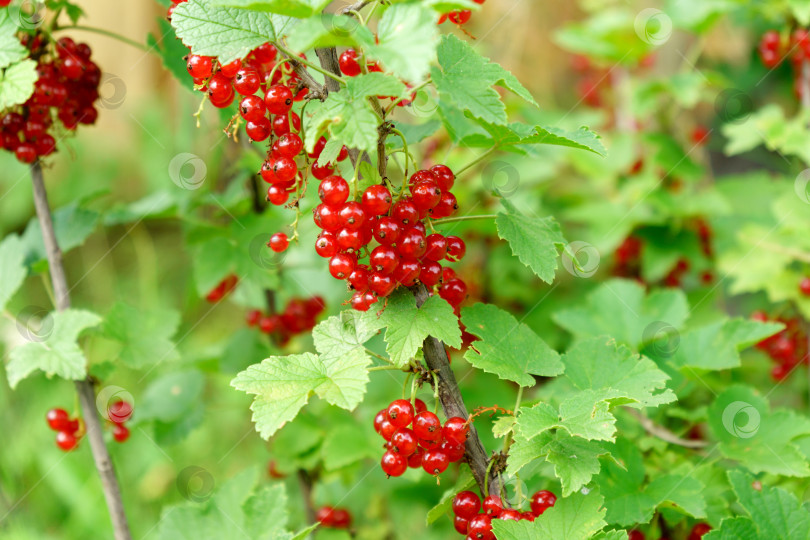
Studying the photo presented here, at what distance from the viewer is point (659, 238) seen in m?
2.16

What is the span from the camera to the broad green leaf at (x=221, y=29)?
84 cm

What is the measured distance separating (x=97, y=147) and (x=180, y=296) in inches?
42.7

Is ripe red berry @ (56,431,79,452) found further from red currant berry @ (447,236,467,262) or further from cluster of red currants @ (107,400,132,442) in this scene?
red currant berry @ (447,236,467,262)

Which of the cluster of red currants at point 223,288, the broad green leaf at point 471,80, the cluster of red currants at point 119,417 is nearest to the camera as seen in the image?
the broad green leaf at point 471,80

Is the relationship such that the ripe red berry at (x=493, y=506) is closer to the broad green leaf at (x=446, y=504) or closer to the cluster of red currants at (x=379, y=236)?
the broad green leaf at (x=446, y=504)

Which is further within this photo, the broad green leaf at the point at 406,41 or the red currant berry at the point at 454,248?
the red currant berry at the point at 454,248

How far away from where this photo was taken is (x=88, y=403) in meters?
1.29

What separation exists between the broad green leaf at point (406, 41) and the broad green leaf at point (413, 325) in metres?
0.32

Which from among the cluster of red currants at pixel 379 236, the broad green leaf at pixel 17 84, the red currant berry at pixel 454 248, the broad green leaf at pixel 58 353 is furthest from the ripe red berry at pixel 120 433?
the red currant berry at pixel 454 248

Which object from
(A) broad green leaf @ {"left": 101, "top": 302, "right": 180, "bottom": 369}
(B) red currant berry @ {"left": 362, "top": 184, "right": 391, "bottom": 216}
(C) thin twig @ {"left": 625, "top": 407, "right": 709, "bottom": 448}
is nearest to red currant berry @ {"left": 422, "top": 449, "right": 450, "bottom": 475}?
(B) red currant berry @ {"left": 362, "top": 184, "right": 391, "bottom": 216}

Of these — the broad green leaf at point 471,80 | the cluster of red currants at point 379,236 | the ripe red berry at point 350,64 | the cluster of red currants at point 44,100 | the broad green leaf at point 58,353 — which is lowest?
the broad green leaf at point 58,353

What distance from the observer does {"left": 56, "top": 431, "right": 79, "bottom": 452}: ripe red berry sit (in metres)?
1.32

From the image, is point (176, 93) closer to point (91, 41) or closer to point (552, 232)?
point (91, 41)

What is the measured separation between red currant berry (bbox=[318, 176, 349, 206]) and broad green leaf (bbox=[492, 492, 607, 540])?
0.46 metres
